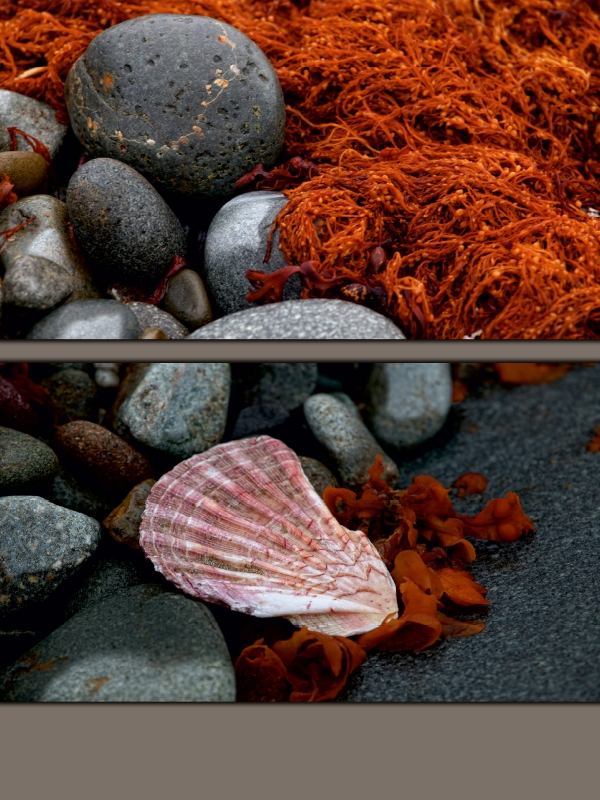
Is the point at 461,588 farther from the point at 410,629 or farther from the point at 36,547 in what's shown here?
the point at 36,547

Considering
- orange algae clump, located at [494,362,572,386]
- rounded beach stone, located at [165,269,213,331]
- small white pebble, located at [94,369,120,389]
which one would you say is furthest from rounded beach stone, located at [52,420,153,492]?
orange algae clump, located at [494,362,572,386]

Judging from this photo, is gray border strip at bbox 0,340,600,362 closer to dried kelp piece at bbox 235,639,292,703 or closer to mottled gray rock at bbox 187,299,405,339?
mottled gray rock at bbox 187,299,405,339

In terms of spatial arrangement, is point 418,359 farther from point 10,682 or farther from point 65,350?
point 10,682

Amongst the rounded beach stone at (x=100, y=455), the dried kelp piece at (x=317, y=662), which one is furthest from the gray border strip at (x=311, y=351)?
the dried kelp piece at (x=317, y=662)

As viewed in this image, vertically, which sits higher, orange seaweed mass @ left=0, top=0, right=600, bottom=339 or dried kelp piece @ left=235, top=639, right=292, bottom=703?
orange seaweed mass @ left=0, top=0, right=600, bottom=339

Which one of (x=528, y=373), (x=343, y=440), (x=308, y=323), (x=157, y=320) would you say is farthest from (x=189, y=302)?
(x=528, y=373)

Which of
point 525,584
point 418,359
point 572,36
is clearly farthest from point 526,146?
point 525,584
